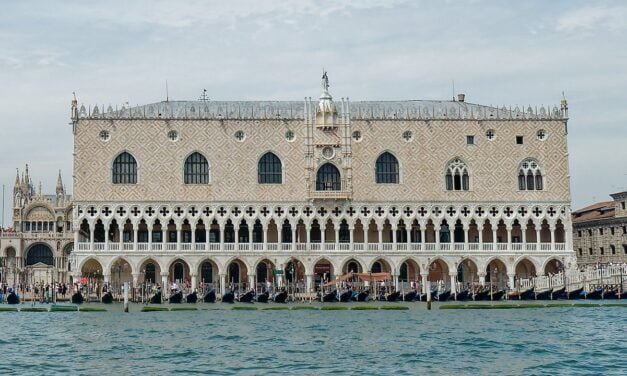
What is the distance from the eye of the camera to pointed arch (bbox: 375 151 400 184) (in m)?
53.0

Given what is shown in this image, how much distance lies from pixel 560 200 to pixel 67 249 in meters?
35.9

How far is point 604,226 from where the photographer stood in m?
61.2

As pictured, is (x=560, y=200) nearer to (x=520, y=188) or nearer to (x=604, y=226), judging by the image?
(x=520, y=188)

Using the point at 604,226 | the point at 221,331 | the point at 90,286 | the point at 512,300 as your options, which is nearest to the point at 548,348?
the point at 221,331

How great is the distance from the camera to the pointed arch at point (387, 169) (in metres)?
53.0

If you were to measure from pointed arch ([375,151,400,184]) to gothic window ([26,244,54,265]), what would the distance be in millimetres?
28944

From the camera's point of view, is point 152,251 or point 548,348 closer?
point 548,348

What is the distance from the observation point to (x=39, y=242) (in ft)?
230

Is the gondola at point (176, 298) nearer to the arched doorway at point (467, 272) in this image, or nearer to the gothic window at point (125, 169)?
the gothic window at point (125, 169)

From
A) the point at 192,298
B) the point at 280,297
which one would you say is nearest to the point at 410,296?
the point at 280,297

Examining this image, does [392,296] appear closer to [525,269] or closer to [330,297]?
[330,297]

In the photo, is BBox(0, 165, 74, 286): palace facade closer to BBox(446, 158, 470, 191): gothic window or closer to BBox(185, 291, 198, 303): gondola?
BBox(185, 291, 198, 303): gondola

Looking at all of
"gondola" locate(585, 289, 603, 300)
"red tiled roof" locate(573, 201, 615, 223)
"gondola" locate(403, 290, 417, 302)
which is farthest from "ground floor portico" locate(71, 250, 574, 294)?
"red tiled roof" locate(573, 201, 615, 223)

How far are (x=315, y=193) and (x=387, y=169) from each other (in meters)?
4.30
